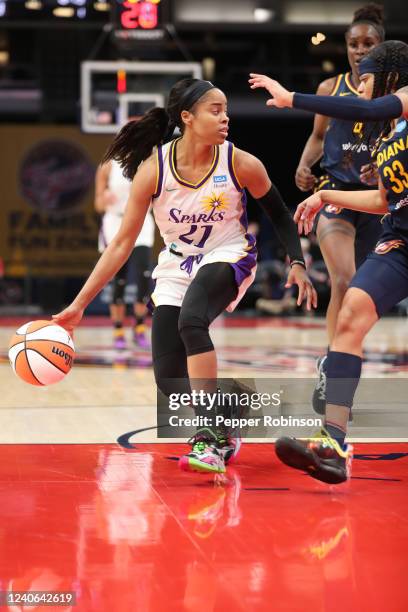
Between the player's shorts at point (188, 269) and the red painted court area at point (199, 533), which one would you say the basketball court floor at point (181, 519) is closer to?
the red painted court area at point (199, 533)

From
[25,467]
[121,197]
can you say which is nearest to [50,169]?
[121,197]

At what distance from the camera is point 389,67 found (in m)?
3.88

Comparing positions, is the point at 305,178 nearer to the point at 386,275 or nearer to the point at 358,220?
the point at 358,220

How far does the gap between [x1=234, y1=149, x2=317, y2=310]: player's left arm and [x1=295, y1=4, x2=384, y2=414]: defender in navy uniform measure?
96cm

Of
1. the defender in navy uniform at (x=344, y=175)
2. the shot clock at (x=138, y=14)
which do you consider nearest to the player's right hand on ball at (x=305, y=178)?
the defender in navy uniform at (x=344, y=175)

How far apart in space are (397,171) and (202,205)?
3.01 feet

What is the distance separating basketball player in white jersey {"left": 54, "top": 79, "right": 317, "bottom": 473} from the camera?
435 centimetres

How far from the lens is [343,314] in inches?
152

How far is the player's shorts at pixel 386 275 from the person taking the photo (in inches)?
151

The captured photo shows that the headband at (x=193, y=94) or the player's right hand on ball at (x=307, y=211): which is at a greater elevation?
the headband at (x=193, y=94)

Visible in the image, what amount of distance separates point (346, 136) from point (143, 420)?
6.26 feet

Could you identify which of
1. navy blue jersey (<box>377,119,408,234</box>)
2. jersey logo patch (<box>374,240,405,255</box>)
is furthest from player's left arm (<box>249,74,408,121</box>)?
jersey logo patch (<box>374,240,405,255</box>)

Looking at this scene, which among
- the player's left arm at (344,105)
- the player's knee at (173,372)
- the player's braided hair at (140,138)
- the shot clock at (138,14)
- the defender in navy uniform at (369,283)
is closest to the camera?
the player's left arm at (344,105)

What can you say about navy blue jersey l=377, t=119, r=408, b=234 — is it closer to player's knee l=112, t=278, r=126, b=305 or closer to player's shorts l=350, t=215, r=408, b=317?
player's shorts l=350, t=215, r=408, b=317
